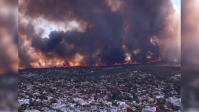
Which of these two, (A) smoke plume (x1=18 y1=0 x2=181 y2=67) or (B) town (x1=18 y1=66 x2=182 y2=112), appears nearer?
(B) town (x1=18 y1=66 x2=182 y2=112)

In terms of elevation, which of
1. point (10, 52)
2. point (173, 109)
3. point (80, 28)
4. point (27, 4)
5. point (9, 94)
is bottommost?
point (173, 109)

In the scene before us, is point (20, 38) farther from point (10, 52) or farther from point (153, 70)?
point (153, 70)

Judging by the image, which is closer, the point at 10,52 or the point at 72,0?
the point at 10,52

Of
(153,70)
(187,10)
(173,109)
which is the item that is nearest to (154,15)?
(187,10)

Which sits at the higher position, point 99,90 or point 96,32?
point 96,32

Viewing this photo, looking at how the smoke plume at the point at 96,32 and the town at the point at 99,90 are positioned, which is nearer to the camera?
the town at the point at 99,90

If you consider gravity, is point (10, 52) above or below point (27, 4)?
below

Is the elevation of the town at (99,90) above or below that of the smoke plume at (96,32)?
below

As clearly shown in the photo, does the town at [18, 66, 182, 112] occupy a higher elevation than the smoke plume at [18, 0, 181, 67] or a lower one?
lower
